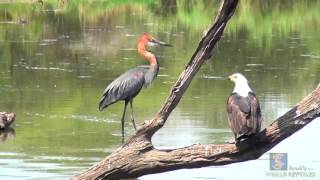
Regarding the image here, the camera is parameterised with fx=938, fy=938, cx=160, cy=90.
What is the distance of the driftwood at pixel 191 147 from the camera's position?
755 centimetres

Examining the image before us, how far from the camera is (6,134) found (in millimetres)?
15039

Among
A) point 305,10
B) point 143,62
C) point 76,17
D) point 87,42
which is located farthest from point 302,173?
point 76,17

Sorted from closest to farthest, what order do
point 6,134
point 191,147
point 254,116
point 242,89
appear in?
point 191,147, point 254,116, point 242,89, point 6,134

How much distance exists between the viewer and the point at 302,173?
37.3 ft

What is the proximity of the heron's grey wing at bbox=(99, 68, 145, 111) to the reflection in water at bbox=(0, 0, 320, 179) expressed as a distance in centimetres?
69

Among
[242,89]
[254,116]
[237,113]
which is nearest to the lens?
[254,116]

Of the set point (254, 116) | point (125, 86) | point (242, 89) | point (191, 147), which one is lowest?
point (125, 86)

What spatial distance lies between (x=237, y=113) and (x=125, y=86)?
5.58 metres

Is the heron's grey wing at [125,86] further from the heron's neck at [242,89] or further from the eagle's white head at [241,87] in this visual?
the heron's neck at [242,89]

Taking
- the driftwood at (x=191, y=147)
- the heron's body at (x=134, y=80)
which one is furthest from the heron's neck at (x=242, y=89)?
the heron's body at (x=134, y=80)

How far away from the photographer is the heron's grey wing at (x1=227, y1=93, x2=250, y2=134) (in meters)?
7.95

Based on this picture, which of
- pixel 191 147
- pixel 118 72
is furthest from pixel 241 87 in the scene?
pixel 118 72

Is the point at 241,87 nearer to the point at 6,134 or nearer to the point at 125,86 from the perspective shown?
the point at 125,86

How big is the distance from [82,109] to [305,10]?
28111 mm
